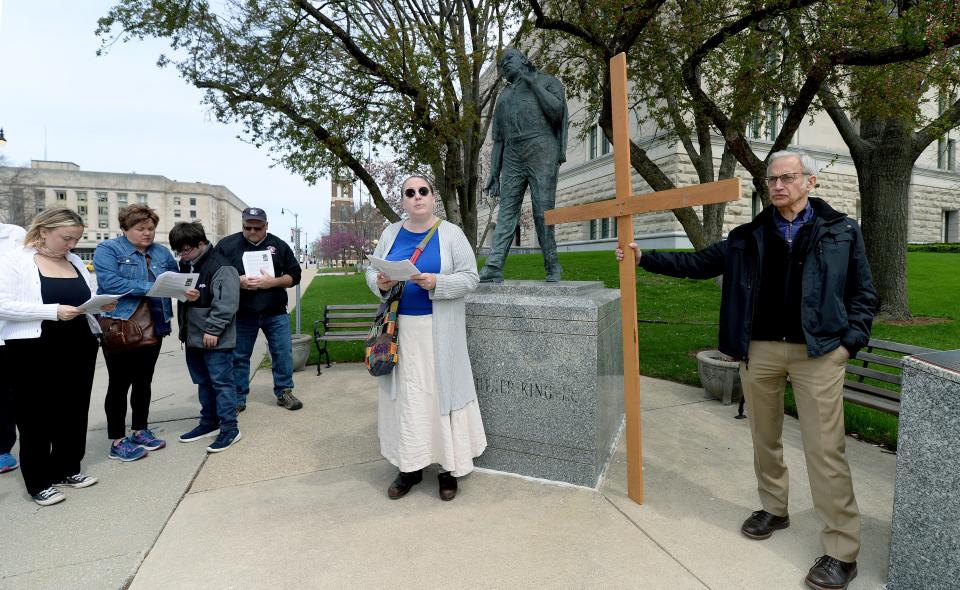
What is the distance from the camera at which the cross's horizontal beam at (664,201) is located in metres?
2.71

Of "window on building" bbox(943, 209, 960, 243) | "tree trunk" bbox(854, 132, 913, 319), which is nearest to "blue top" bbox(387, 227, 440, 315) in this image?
"tree trunk" bbox(854, 132, 913, 319)

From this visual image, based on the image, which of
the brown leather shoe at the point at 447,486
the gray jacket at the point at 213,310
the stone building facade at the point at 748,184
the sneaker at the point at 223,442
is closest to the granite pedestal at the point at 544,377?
the brown leather shoe at the point at 447,486

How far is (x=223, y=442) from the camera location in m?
4.40

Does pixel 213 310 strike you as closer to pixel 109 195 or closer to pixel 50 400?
pixel 50 400

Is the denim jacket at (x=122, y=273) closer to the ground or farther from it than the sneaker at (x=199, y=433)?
farther from it

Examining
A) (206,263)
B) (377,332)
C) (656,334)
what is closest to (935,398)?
(377,332)

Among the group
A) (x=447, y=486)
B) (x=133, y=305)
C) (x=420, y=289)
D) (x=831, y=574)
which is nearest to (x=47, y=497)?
(x=133, y=305)

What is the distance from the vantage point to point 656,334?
905 centimetres

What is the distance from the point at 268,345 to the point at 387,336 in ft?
9.70

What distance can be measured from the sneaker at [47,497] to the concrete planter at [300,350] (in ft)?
12.7

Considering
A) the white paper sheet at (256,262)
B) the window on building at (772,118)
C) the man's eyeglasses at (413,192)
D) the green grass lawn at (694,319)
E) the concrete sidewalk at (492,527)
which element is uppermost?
the window on building at (772,118)

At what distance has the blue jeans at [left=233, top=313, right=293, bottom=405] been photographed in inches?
207

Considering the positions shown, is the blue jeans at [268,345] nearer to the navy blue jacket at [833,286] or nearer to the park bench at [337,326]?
the park bench at [337,326]

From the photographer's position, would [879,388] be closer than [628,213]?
No
